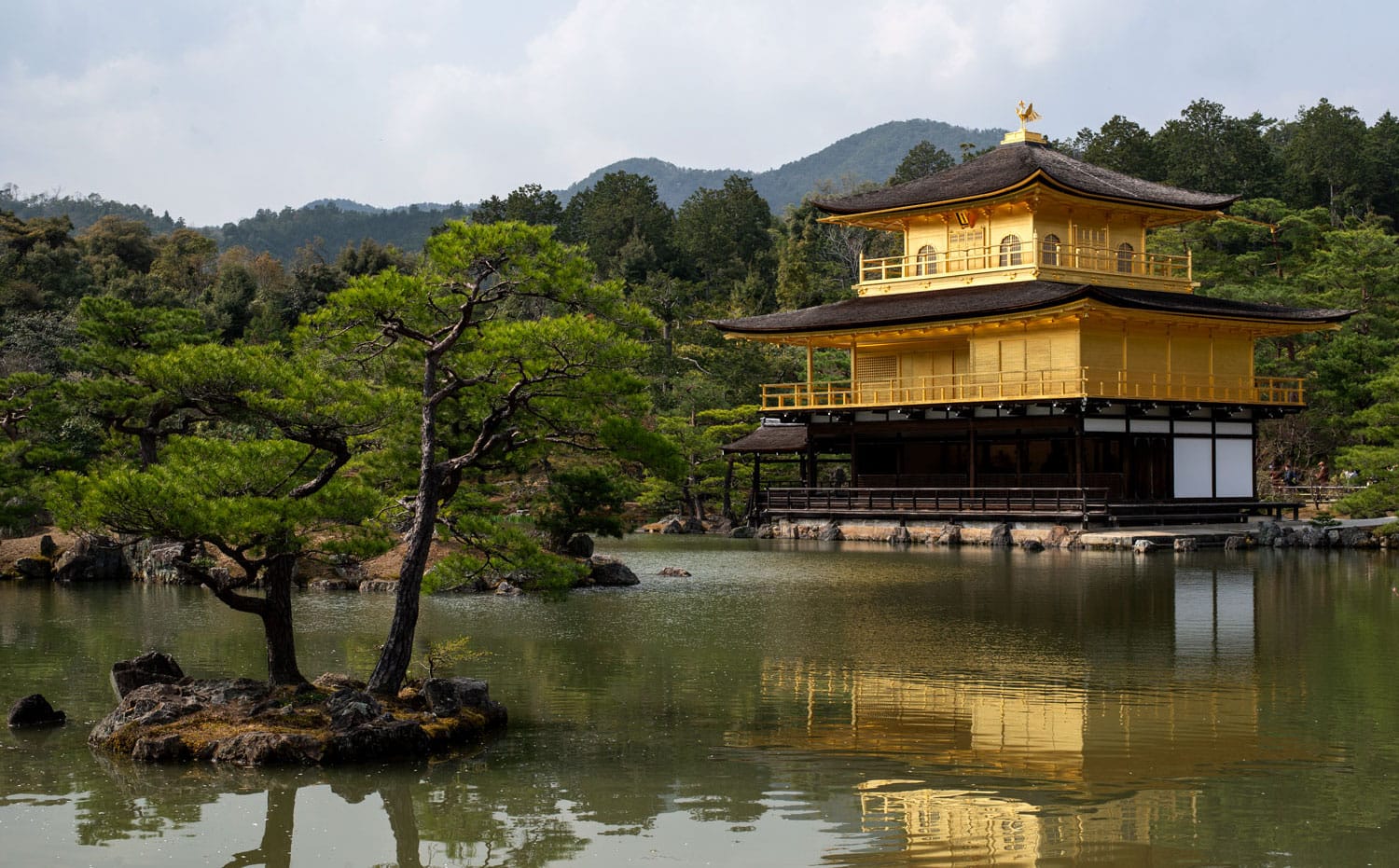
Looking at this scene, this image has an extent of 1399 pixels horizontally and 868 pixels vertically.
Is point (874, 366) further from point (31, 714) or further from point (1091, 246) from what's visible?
point (31, 714)

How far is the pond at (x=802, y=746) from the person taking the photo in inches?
348

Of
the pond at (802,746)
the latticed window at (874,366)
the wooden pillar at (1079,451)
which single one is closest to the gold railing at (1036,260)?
the latticed window at (874,366)

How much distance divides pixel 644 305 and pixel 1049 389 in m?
23.3

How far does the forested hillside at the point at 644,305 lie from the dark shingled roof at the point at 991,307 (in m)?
3.44

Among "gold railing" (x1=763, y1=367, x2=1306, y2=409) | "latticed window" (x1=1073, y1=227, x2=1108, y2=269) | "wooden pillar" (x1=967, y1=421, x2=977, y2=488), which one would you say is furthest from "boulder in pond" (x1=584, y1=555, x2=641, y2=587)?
"latticed window" (x1=1073, y1=227, x2=1108, y2=269)

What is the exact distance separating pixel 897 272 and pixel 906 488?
16.8 metres

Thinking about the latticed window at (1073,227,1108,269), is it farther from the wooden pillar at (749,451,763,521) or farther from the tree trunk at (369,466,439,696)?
the tree trunk at (369,466,439,696)

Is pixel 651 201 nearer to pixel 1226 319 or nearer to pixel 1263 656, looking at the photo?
pixel 1226 319

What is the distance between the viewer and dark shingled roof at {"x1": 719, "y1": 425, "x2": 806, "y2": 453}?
4134 cm

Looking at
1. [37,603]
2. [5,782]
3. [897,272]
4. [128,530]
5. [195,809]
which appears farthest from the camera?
[897,272]

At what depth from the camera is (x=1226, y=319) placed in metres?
36.9

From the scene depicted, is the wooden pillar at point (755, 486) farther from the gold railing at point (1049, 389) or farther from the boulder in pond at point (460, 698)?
the boulder in pond at point (460, 698)

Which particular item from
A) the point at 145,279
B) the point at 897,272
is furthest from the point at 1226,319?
the point at 145,279

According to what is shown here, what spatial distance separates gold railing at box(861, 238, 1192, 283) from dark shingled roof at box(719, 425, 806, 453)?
544 cm
